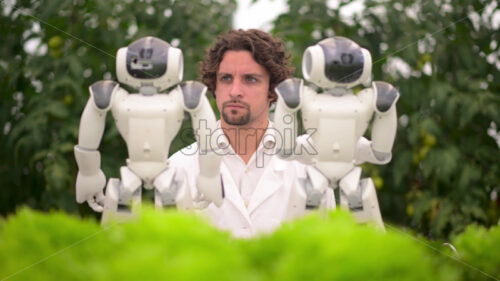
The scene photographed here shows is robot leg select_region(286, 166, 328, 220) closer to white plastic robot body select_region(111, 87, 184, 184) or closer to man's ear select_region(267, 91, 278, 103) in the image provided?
white plastic robot body select_region(111, 87, 184, 184)

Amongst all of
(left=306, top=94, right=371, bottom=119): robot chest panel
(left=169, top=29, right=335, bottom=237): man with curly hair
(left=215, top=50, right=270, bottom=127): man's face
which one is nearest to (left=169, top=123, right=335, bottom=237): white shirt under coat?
(left=169, top=29, right=335, bottom=237): man with curly hair

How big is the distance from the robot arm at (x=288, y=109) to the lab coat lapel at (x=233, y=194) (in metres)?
0.28

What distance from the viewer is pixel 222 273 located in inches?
22.5

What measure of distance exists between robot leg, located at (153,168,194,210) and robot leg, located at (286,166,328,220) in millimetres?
258

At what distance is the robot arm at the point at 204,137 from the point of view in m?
1.32

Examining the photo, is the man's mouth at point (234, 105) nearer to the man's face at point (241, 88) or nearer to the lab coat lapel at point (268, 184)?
the man's face at point (241, 88)

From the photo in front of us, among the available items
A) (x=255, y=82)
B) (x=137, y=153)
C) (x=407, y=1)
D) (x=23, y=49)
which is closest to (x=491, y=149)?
(x=407, y=1)

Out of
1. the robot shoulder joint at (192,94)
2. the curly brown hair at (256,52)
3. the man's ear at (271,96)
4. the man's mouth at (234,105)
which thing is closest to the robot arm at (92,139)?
the robot shoulder joint at (192,94)

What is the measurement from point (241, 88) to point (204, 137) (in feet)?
0.95

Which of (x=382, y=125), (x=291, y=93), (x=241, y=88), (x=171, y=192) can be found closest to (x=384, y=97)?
(x=382, y=125)

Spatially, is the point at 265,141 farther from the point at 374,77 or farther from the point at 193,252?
the point at 193,252

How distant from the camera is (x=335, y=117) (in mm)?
1311

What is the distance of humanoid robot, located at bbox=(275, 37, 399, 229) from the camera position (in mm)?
1296

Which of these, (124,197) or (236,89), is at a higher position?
(236,89)
